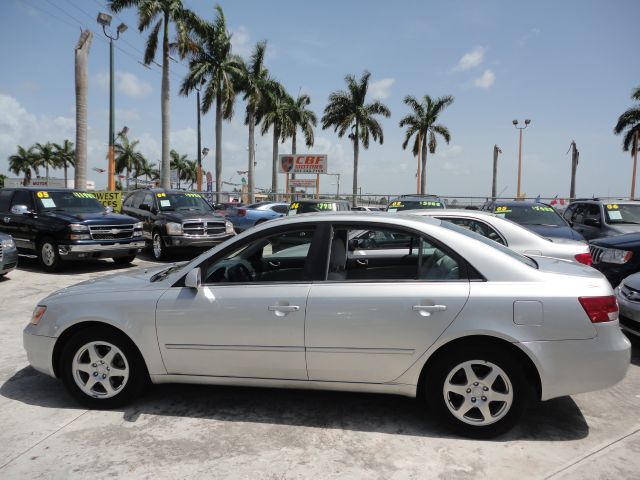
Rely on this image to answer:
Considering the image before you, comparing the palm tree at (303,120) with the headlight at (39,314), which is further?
the palm tree at (303,120)

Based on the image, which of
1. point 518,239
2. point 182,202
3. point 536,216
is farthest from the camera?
point 182,202

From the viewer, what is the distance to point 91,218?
951 centimetres

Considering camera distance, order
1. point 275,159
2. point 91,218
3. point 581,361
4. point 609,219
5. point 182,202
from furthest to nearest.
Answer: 1. point 275,159
2. point 182,202
3. point 609,219
4. point 91,218
5. point 581,361

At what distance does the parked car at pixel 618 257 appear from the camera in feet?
20.0

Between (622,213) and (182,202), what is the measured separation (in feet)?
34.3

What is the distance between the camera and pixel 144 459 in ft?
9.50

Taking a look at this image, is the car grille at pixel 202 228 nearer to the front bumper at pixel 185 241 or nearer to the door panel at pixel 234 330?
the front bumper at pixel 185 241

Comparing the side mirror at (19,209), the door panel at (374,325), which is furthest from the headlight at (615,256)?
the side mirror at (19,209)

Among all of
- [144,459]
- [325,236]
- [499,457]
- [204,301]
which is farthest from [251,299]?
[499,457]

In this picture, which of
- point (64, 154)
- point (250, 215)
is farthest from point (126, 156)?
point (250, 215)

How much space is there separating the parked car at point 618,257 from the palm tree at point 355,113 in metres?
32.8

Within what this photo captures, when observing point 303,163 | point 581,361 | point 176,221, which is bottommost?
point 581,361

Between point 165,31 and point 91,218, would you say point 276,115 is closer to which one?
point 165,31

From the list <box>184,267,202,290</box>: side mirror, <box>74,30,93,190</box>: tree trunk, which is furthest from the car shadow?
<box>74,30,93,190</box>: tree trunk
